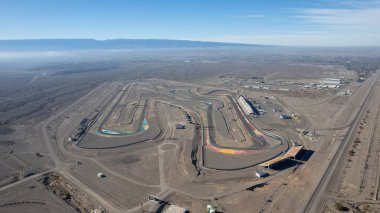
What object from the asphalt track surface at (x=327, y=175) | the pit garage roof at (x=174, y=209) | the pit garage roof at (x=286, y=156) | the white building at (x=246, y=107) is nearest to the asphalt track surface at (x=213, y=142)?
the white building at (x=246, y=107)

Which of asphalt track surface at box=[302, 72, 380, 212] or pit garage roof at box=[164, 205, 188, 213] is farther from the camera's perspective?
asphalt track surface at box=[302, 72, 380, 212]

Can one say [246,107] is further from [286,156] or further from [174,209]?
[174,209]

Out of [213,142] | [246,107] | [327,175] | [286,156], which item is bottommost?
[327,175]

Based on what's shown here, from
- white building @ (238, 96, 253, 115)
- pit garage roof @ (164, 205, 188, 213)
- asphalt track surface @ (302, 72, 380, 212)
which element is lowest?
pit garage roof @ (164, 205, 188, 213)

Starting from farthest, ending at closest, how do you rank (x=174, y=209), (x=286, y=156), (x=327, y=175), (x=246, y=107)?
(x=246, y=107)
(x=286, y=156)
(x=327, y=175)
(x=174, y=209)

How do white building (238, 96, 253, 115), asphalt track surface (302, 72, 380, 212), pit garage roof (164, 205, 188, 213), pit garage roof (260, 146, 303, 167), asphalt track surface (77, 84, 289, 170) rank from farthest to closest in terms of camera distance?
white building (238, 96, 253, 115) < asphalt track surface (77, 84, 289, 170) < pit garage roof (260, 146, 303, 167) < asphalt track surface (302, 72, 380, 212) < pit garage roof (164, 205, 188, 213)

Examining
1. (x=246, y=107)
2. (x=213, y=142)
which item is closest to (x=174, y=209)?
(x=213, y=142)

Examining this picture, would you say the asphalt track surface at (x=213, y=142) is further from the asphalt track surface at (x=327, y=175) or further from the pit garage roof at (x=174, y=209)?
the pit garage roof at (x=174, y=209)

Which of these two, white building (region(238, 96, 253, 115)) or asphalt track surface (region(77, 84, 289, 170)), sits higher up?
white building (region(238, 96, 253, 115))

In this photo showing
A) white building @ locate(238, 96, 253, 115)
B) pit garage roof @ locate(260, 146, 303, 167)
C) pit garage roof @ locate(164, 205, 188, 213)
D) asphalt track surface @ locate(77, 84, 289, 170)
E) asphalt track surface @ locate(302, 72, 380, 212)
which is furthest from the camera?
white building @ locate(238, 96, 253, 115)

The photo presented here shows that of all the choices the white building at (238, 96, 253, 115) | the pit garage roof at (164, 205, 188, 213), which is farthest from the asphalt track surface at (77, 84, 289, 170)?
the pit garage roof at (164, 205, 188, 213)

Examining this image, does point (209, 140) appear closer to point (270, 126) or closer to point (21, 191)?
point (270, 126)

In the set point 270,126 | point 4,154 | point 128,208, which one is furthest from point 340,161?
point 4,154

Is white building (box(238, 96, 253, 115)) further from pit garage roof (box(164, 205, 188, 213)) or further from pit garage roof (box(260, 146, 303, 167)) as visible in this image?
pit garage roof (box(164, 205, 188, 213))
